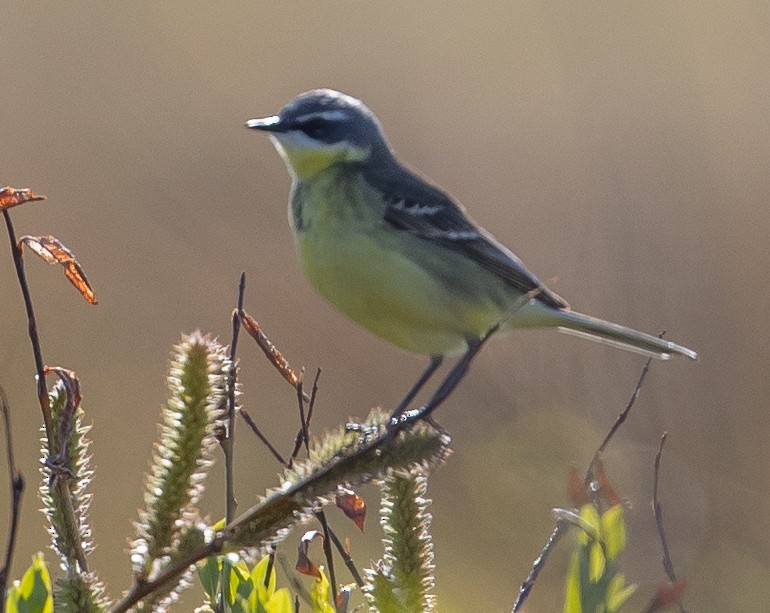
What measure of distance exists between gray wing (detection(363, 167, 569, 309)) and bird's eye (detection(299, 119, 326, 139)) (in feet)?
0.69

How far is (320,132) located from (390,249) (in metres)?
0.54

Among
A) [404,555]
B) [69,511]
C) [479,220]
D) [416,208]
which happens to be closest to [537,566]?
[404,555]

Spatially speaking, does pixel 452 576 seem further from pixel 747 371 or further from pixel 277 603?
pixel 277 603

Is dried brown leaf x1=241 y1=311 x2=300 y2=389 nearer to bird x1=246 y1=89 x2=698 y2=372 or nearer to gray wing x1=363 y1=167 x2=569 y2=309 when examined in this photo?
bird x1=246 y1=89 x2=698 y2=372

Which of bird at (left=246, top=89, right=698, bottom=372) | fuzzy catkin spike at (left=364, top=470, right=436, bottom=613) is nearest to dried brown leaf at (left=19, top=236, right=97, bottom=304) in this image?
fuzzy catkin spike at (left=364, top=470, right=436, bottom=613)

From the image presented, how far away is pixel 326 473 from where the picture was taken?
1297 millimetres

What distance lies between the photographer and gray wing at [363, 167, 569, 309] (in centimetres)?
349

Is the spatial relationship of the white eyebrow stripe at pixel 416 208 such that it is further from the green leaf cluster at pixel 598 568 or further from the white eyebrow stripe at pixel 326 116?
the green leaf cluster at pixel 598 568

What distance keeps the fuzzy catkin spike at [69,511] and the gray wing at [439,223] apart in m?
2.11

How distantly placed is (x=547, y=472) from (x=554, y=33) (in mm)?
5970

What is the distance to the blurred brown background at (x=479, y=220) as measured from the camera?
541 cm

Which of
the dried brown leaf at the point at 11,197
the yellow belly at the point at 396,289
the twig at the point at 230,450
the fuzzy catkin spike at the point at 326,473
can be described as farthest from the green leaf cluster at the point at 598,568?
the yellow belly at the point at 396,289

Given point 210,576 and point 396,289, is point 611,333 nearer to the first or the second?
point 396,289

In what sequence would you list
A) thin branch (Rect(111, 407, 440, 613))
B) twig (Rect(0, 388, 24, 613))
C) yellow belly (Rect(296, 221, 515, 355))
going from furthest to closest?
yellow belly (Rect(296, 221, 515, 355)) < thin branch (Rect(111, 407, 440, 613)) < twig (Rect(0, 388, 24, 613))
